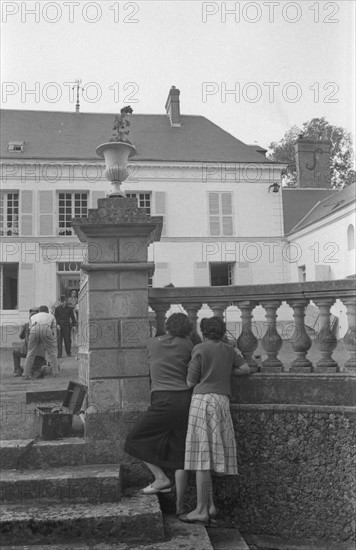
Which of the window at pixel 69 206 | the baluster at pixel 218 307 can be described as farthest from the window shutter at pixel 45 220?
the baluster at pixel 218 307

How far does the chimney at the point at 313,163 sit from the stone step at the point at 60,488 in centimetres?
2259

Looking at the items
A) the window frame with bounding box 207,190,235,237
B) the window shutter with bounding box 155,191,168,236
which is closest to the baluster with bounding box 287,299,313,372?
the window shutter with bounding box 155,191,168,236

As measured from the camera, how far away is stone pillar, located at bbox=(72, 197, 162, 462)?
4832 mm

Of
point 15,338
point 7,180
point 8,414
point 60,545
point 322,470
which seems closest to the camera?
point 60,545

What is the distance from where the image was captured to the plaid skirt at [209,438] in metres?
4.26

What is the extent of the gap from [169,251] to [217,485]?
663 inches

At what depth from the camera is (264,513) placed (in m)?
4.85

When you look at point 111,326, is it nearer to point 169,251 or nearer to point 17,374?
point 17,374

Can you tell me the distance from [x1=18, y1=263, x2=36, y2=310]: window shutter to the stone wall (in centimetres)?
1625

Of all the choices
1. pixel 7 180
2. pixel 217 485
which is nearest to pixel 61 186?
pixel 7 180

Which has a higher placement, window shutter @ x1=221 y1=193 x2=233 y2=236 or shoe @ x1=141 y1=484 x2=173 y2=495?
window shutter @ x1=221 y1=193 x2=233 y2=236

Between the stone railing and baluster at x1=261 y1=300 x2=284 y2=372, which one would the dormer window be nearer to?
the stone railing

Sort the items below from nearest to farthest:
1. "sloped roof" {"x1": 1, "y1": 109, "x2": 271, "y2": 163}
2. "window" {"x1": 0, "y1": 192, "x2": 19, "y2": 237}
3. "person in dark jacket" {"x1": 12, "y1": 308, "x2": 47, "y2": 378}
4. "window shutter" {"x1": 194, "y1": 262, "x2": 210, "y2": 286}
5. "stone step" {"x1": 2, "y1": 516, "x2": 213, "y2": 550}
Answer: "stone step" {"x1": 2, "y1": 516, "x2": 213, "y2": 550}, "person in dark jacket" {"x1": 12, "y1": 308, "x2": 47, "y2": 378}, "window" {"x1": 0, "y1": 192, "x2": 19, "y2": 237}, "window shutter" {"x1": 194, "y1": 262, "x2": 210, "y2": 286}, "sloped roof" {"x1": 1, "y1": 109, "x2": 271, "y2": 163}

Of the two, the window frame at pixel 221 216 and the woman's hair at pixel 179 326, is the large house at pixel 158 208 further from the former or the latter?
the woman's hair at pixel 179 326
